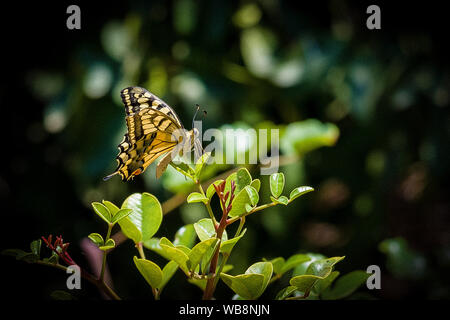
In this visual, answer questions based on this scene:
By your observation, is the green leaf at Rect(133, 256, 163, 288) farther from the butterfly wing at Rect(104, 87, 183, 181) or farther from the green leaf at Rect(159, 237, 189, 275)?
the butterfly wing at Rect(104, 87, 183, 181)

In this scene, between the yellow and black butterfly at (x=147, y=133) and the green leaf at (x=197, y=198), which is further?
the yellow and black butterfly at (x=147, y=133)

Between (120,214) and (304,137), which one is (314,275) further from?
(304,137)

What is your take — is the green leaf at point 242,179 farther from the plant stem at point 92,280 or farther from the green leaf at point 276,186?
the plant stem at point 92,280

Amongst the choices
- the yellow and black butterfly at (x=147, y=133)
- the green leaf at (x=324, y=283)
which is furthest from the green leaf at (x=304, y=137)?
the green leaf at (x=324, y=283)

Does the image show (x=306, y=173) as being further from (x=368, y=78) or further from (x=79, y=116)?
(x=79, y=116)

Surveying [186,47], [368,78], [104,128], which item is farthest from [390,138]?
[104,128]

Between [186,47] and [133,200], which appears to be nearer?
[133,200]
